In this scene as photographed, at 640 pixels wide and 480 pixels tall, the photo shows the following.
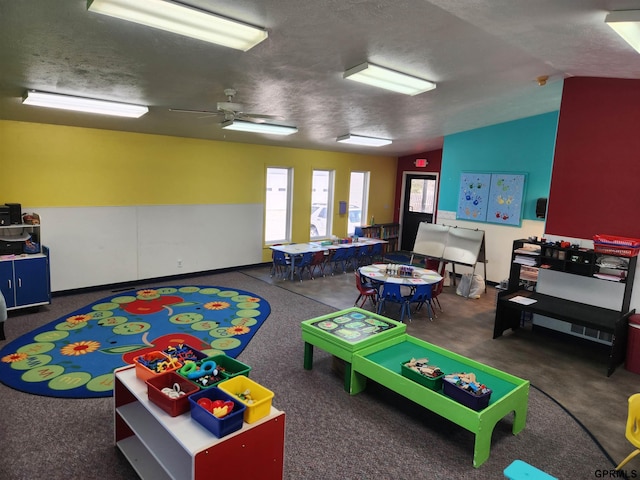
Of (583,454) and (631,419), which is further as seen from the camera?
(583,454)

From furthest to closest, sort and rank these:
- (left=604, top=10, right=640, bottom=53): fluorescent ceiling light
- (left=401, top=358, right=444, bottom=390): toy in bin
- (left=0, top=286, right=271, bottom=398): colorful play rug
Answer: (left=0, top=286, right=271, bottom=398): colorful play rug < (left=401, top=358, right=444, bottom=390): toy in bin < (left=604, top=10, right=640, bottom=53): fluorescent ceiling light

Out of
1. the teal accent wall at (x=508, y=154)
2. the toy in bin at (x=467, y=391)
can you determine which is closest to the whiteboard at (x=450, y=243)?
the teal accent wall at (x=508, y=154)

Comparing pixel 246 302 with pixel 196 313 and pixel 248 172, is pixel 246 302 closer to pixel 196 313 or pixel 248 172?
pixel 196 313

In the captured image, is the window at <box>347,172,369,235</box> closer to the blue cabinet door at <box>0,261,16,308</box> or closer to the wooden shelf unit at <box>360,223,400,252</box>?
the wooden shelf unit at <box>360,223,400,252</box>

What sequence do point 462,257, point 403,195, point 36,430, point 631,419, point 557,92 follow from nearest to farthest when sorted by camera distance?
point 631,419, point 36,430, point 557,92, point 462,257, point 403,195

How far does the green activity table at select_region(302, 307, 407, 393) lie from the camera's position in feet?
14.0

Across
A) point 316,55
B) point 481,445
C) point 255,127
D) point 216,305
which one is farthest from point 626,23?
point 216,305

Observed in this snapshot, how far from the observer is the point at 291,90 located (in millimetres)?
4945

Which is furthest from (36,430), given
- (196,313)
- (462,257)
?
(462,257)

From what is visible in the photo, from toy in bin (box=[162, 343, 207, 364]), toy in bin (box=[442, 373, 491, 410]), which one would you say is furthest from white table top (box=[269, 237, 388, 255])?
toy in bin (box=[442, 373, 491, 410])

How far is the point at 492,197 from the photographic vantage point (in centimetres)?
866

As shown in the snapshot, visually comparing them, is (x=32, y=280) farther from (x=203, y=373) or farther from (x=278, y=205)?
(x=278, y=205)

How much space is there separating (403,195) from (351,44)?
30.4 feet

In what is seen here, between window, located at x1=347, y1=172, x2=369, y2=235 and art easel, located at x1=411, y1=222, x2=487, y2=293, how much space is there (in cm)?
305
